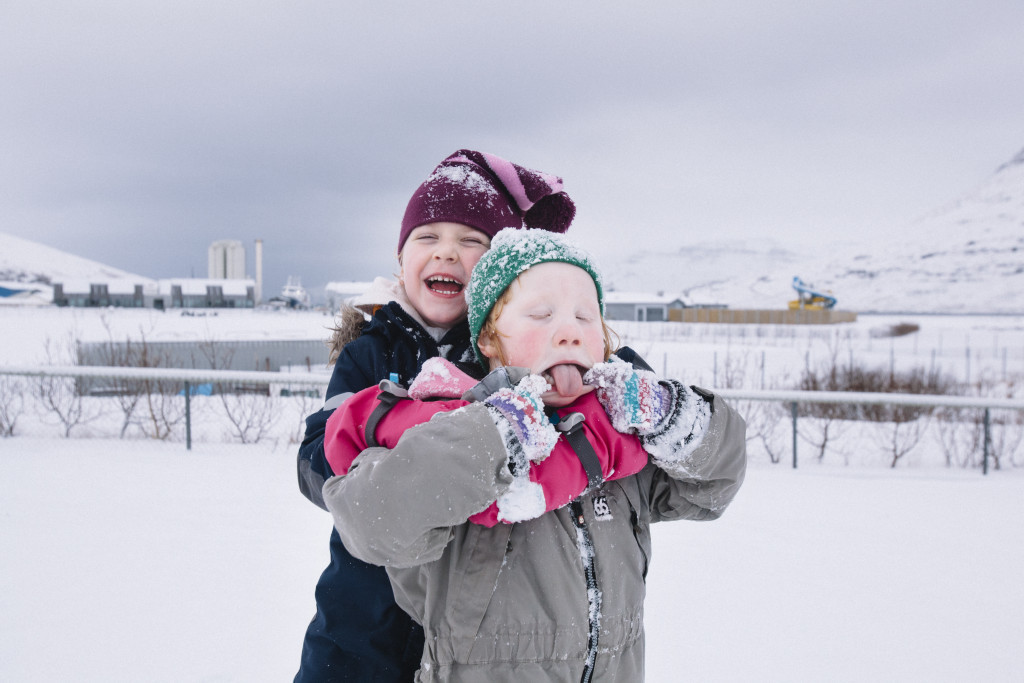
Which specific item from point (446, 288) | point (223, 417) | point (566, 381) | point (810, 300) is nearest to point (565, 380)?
point (566, 381)

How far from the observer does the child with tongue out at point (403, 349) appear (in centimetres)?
138

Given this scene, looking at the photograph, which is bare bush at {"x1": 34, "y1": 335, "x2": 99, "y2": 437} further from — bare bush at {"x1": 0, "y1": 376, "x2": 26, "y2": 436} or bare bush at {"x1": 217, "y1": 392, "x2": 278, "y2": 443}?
bare bush at {"x1": 217, "y1": 392, "x2": 278, "y2": 443}

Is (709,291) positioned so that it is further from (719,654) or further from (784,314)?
(719,654)

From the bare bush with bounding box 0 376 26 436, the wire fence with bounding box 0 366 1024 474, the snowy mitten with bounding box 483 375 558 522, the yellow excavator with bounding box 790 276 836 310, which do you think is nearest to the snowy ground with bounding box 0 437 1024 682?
the wire fence with bounding box 0 366 1024 474

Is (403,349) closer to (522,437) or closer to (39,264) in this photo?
(522,437)

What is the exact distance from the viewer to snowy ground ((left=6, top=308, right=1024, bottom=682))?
8.65ft

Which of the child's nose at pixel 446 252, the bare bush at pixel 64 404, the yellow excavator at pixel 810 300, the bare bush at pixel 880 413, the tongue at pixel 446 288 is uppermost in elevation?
the yellow excavator at pixel 810 300

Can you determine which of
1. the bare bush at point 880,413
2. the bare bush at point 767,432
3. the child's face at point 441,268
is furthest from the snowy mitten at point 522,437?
the bare bush at point 880,413

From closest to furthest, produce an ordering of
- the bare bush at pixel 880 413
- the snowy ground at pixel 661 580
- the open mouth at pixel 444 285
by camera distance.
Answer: the open mouth at pixel 444 285 → the snowy ground at pixel 661 580 → the bare bush at pixel 880 413

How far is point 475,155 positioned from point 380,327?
61 centimetres

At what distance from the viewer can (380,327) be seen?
144 centimetres

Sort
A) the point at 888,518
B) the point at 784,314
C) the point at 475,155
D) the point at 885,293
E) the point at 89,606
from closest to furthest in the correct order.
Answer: the point at 475,155 → the point at 89,606 → the point at 888,518 → the point at 784,314 → the point at 885,293

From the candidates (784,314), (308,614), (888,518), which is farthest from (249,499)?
(784,314)

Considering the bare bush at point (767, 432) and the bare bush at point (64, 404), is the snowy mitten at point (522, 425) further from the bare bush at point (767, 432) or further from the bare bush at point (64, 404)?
the bare bush at point (64, 404)
